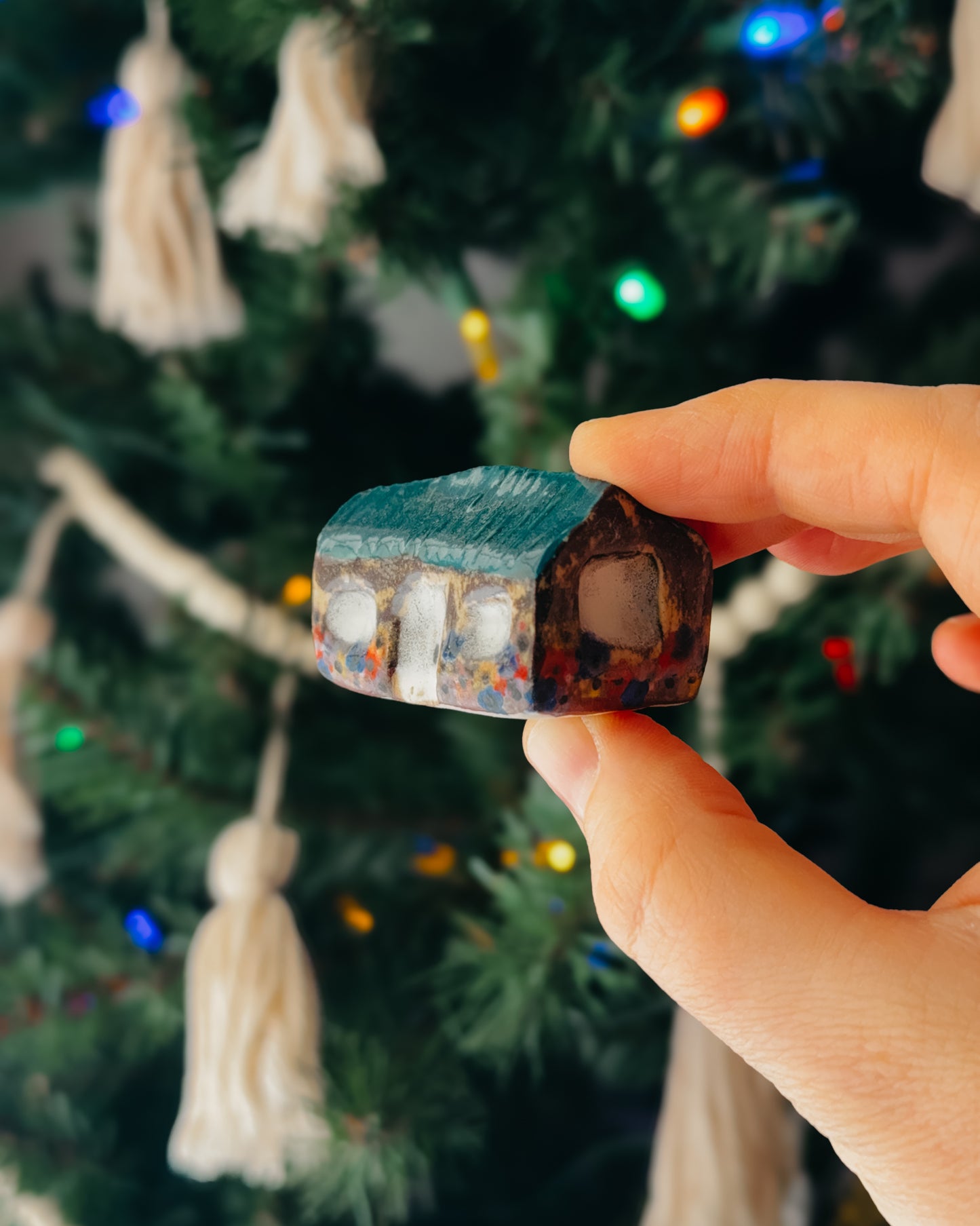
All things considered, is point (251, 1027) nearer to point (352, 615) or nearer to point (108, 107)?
point (352, 615)

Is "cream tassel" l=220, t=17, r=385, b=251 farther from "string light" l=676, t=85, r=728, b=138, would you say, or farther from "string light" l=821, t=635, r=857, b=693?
"string light" l=821, t=635, r=857, b=693

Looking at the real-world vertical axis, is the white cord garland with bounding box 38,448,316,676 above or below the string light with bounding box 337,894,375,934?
above

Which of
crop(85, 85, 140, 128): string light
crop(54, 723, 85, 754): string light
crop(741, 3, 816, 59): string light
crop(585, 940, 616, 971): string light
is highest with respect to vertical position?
crop(741, 3, 816, 59): string light

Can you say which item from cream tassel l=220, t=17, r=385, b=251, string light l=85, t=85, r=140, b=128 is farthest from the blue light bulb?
string light l=85, t=85, r=140, b=128

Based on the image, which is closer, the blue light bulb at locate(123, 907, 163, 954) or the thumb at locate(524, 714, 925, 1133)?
the thumb at locate(524, 714, 925, 1133)

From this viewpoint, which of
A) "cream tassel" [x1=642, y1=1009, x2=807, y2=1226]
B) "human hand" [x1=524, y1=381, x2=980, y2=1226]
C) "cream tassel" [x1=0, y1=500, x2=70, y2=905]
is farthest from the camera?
"cream tassel" [x1=0, y1=500, x2=70, y2=905]

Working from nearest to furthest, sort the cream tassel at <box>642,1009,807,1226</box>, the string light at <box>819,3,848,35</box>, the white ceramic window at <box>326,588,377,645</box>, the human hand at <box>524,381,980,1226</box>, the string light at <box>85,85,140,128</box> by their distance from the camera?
the human hand at <box>524,381,980,1226</box> < the white ceramic window at <box>326,588,377,645</box> < the string light at <box>819,3,848,35</box> < the cream tassel at <box>642,1009,807,1226</box> < the string light at <box>85,85,140,128</box>

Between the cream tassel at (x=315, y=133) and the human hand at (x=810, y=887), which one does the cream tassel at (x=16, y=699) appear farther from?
the human hand at (x=810, y=887)
